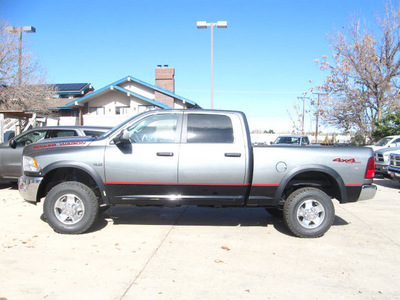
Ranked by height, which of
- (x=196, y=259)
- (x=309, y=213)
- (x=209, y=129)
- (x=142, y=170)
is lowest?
(x=196, y=259)

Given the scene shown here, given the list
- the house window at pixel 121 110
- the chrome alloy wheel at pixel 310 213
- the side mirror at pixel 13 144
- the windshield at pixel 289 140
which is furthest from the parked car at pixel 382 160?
the house window at pixel 121 110

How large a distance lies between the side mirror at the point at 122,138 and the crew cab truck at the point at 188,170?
2cm

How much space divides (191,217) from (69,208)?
7.84ft

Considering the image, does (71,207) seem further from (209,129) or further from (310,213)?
(310,213)

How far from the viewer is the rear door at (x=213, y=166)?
16.5 feet

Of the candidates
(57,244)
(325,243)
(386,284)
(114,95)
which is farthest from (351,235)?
(114,95)

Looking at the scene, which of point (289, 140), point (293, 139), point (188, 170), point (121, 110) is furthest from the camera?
point (121, 110)

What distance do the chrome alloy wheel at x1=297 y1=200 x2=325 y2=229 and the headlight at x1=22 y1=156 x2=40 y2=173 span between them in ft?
14.0

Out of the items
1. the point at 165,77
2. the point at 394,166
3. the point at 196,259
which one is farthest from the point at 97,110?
the point at 196,259

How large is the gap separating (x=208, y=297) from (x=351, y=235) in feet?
10.8

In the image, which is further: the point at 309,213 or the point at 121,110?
the point at 121,110

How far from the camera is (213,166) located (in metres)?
5.03

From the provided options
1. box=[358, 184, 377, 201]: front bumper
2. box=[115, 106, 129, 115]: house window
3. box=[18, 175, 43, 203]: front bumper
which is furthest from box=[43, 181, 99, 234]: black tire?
box=[115, 106, 129, 115]: house window

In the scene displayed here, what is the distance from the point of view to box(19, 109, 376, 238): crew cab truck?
5.05 m
